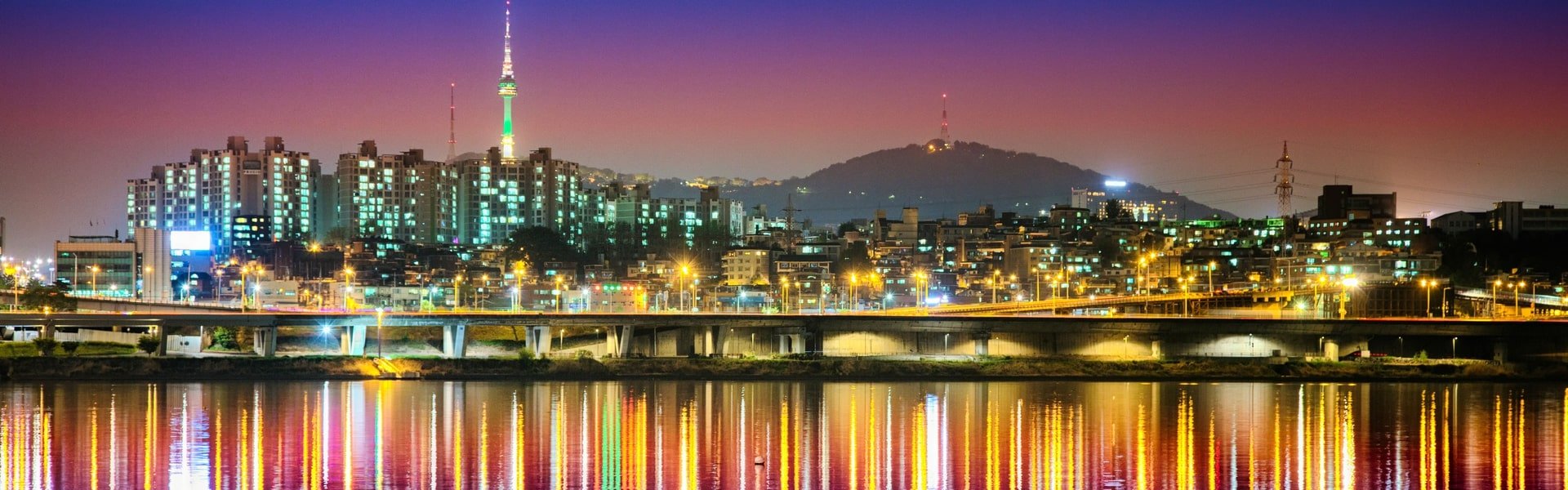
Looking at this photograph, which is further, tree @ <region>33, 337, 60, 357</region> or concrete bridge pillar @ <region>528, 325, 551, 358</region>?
concrete bridge pillar @ <region>528, 325, 551, 358</region>

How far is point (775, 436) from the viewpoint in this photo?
150 feet

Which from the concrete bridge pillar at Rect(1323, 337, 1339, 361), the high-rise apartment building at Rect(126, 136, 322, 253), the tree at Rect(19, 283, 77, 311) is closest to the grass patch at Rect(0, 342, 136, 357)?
the tree at Rect(19, 283, 77, 311)


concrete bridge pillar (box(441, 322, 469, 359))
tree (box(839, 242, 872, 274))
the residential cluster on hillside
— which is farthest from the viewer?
tree (box(839, 242, 872, 274))

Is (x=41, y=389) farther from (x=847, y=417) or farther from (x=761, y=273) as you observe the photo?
(x=761, y=273)

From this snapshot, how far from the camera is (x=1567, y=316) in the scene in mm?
86250

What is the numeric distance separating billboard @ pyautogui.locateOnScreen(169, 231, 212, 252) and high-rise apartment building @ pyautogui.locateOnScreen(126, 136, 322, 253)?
96.0 ft

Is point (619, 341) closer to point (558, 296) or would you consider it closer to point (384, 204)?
point (558, 296)

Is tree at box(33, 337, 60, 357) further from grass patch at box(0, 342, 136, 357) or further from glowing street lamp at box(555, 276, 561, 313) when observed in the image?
glowing street lamp at box(555, 276, 561, 313)

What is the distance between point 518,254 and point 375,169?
39.6 m

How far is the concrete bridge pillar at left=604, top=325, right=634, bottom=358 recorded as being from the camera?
74000mm

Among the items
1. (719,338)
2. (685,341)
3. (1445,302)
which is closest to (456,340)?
(685,341)

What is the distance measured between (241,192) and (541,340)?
126m

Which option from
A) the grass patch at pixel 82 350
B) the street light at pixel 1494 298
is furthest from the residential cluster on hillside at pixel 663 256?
the grass patch at pixel 82 350

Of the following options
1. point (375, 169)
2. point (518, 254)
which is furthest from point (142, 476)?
point (375, 169)
